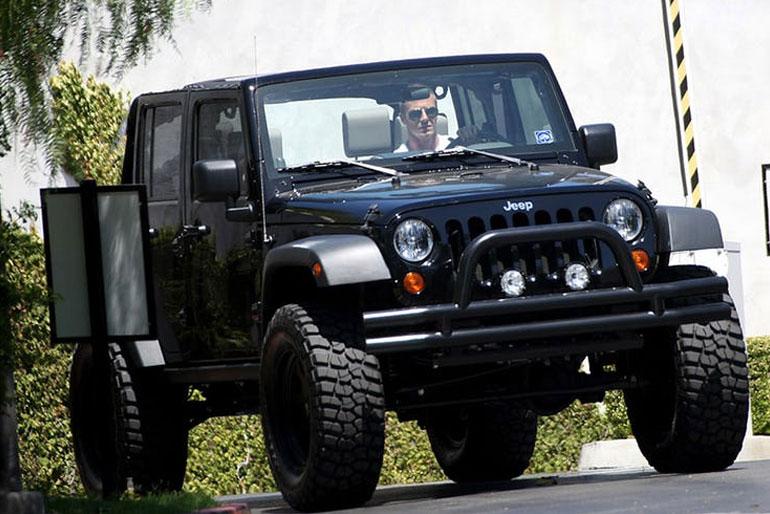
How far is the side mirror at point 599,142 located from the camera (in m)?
8.88

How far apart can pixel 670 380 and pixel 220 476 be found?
17.7ft

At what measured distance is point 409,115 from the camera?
870 centimetres

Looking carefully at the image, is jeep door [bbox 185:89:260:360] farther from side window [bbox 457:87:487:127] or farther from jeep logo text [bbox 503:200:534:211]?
jeep logo text [bbox 503:200:534:211]

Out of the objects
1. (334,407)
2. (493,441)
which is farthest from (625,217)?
(493,441)

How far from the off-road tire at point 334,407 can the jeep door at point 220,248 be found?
3.50 feet

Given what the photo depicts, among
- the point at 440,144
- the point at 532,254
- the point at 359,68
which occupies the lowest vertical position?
the point at 532,254

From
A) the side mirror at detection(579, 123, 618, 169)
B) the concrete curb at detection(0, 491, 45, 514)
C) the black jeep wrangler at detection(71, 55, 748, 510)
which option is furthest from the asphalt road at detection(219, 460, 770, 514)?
the side mirror at detection(579, 123, 618, 169)

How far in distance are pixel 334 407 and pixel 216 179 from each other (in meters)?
1.48

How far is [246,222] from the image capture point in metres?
8.57

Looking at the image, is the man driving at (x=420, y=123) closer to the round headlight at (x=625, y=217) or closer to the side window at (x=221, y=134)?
the side window at (x=221, y=134)

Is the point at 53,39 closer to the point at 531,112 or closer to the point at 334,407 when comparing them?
the point at 334,407

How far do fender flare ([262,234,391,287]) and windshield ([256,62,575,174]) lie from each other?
1109mm

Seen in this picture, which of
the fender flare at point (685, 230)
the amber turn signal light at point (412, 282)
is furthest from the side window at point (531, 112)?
the amber turn signal light at point (412, 282)

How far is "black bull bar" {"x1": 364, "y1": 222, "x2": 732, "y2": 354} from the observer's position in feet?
23.7
